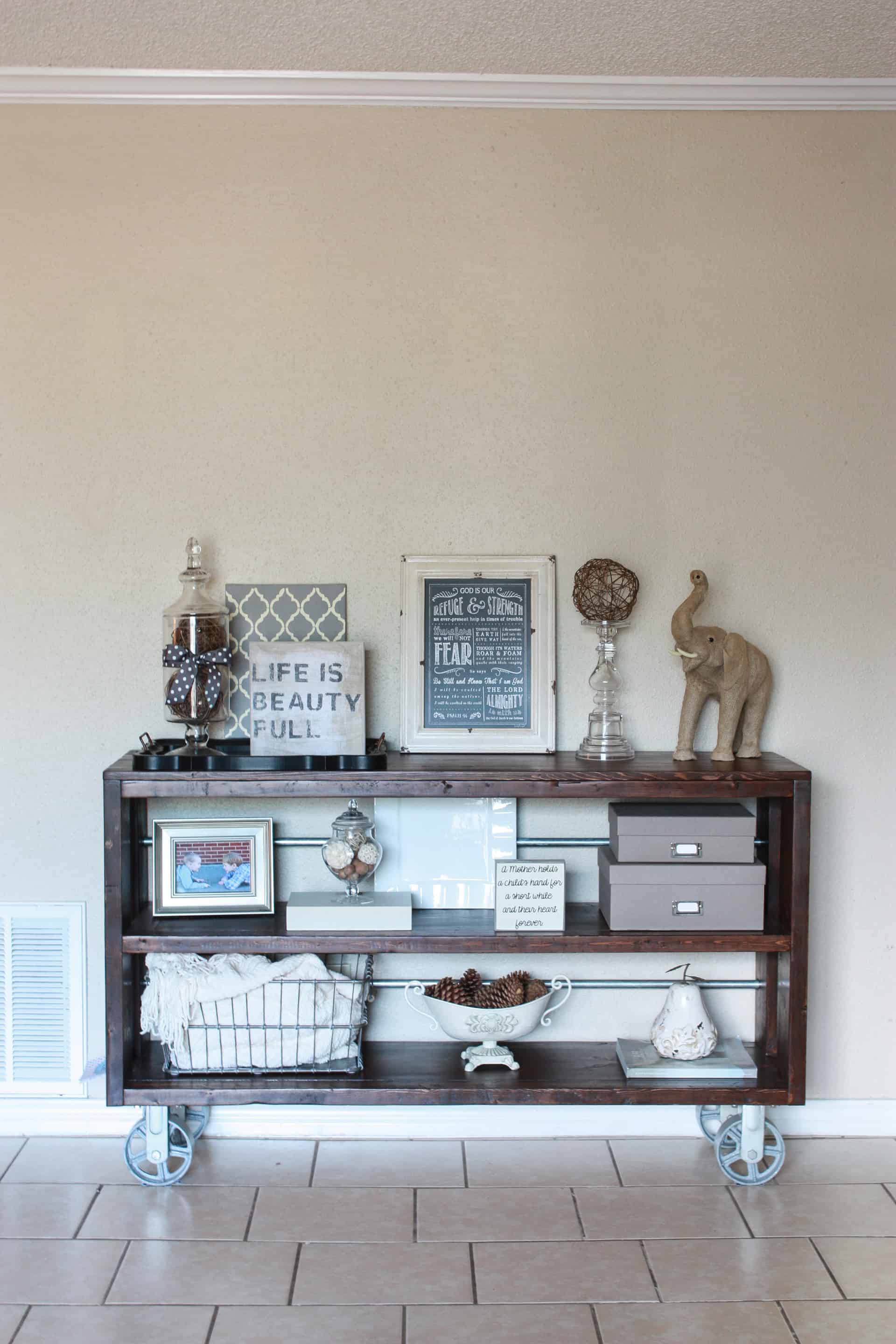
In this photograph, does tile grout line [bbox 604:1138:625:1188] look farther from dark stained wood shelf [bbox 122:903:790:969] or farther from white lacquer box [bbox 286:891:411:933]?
white lacquer box [bbox 286:891:411:933]

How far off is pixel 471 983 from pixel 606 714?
0.68 metres

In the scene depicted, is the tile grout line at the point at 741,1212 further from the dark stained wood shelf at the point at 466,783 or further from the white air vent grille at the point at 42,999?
the white air vent grille at the point at 42,999

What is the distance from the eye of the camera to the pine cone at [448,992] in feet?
8.59

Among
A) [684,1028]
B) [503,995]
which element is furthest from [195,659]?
[684,1028]

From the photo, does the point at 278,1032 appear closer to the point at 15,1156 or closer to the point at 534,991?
the point at 534,991

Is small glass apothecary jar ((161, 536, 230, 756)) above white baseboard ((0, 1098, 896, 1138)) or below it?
above

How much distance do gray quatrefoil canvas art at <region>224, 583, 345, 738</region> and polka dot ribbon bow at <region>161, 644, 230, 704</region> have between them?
0.49 feet

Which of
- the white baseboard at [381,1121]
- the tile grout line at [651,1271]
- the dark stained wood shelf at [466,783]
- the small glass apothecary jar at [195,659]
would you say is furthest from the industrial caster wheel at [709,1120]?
the small glass apothecary jar at [195,659]

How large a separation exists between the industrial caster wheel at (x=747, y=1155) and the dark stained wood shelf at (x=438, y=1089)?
14 centimetres

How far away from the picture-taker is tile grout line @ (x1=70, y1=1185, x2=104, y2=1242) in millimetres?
2385

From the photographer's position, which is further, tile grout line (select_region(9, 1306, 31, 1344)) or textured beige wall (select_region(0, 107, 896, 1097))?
textured beige wall (select_region(0, 107, 896, 1097))

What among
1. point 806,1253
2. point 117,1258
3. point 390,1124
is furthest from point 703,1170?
point 117,1258

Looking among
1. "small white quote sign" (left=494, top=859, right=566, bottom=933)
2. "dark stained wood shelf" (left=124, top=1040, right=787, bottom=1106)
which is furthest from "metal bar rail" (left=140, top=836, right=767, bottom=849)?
"dark stained wood shelf" (left=124, top=1040, right=787, bottom=1106)

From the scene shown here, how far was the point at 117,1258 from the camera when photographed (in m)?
2.30
